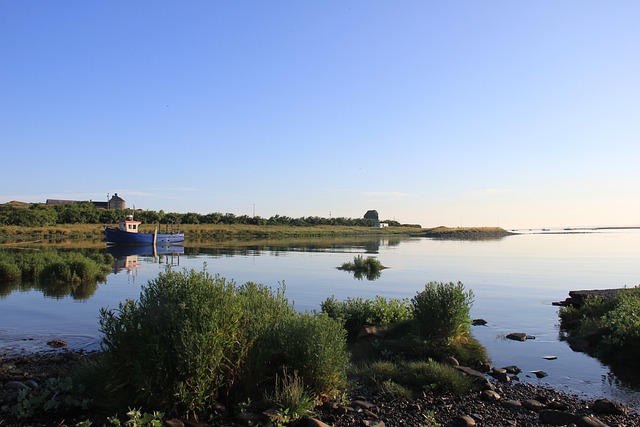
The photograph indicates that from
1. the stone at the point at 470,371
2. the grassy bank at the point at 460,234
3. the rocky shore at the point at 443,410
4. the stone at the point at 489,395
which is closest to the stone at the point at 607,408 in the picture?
the rocky shore at the point at 443,410

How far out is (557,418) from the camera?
784 centimetres

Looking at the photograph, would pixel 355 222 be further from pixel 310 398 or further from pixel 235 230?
pixel 310 398

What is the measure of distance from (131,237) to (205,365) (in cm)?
7002

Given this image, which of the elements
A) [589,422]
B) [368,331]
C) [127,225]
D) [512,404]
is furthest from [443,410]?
[127,225]

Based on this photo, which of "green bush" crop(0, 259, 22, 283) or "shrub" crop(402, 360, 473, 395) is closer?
"shrub" crop(402, 360, 473, 395)

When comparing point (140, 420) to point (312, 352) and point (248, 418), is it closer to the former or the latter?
point (248, 418)

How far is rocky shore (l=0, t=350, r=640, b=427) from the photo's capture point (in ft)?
23.2

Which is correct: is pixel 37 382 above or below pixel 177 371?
below

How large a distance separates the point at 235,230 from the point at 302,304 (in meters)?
107

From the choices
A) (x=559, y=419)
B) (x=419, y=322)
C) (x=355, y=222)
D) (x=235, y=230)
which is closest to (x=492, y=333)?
(x=419, y=322)

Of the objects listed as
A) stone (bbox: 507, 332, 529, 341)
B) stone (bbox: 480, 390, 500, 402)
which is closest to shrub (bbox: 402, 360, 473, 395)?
stone (bbox: 480, 390, 500, 402)

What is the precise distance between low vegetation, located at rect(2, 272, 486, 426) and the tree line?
107m

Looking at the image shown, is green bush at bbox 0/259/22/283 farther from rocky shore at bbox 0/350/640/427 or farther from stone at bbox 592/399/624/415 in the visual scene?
stone at bbox 592/399/624/415

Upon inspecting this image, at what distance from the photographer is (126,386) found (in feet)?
23.7
